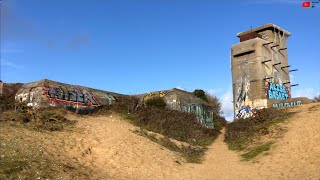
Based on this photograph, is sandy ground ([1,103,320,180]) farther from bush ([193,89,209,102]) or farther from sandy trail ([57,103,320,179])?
bush ([193,89,209,102])

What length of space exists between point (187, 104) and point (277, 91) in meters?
9.80

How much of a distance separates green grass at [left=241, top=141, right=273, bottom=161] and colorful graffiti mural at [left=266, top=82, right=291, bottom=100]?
1255 cm

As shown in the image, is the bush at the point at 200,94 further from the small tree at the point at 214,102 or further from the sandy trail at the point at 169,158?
the sandy trail at the point at 169,158

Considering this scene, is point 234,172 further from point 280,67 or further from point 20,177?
point 280,67

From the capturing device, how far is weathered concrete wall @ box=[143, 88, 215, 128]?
3039cm

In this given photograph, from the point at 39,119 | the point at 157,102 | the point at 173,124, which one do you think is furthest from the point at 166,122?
the point at 39,119

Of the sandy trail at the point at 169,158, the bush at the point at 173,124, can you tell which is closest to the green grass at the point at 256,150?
the sandy trail at the point at 169,158

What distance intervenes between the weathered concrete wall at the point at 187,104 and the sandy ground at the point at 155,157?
919 centimetres

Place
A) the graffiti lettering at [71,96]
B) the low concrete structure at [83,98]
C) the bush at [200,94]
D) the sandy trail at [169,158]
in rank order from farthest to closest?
the bush at [200,94] → the graffiti lettering at [71,96] → the low concrete structure at [83,98] → the sandy trail at [169,158]

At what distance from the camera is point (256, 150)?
814 inches

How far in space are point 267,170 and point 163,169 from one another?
502 centimetres

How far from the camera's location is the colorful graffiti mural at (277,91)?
33.1 meters

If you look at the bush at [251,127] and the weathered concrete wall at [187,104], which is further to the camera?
the weathered concrete wall at [187,104]

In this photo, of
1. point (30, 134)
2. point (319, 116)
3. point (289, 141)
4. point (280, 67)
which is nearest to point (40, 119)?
point (30, 134)
